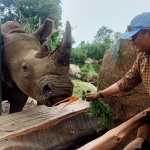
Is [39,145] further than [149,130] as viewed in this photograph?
Yes

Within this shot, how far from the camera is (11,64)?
9.77ft

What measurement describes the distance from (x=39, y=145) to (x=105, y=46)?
51.8ft

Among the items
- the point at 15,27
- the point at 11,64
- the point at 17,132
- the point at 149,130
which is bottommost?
the point at 17,132

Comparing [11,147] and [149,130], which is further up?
[149,130]

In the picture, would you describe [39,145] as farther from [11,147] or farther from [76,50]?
[76,50]

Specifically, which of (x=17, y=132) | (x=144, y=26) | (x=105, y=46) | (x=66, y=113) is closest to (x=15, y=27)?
(x=66, y=113)

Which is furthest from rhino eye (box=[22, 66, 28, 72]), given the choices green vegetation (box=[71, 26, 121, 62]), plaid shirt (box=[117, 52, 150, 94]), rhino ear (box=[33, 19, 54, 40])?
green vegetation (box=[71, 26, 121, 62])

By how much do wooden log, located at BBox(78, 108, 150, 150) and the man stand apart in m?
0.26

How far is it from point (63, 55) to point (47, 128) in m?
0.69

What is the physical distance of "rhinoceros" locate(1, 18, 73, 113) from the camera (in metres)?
2.38

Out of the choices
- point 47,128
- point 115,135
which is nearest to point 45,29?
point 47,128

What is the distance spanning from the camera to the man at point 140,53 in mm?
1581

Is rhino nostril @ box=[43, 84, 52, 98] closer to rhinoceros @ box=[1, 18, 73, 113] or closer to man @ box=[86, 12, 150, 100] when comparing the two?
rhinoceros @ box=[1, 18, 73, 113]

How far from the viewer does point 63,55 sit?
7.88ft
